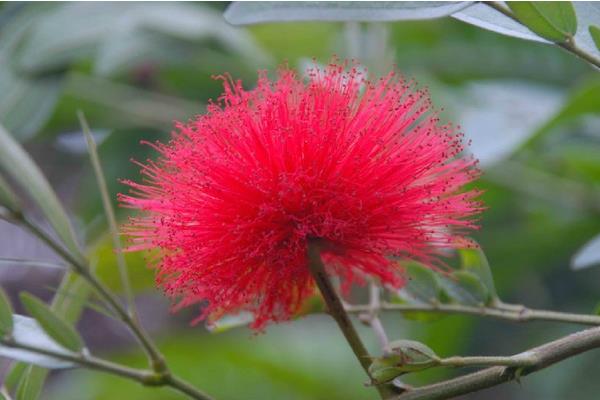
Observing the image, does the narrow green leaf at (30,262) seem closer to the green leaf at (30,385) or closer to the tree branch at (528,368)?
the green leaf at (30,385)

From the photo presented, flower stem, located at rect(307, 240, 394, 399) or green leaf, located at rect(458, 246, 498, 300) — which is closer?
flower stem, located at rect(307, 240, 394, 399)

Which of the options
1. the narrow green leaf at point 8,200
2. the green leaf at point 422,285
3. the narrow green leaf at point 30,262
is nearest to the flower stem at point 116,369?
the narrow green leaf at point 30,262

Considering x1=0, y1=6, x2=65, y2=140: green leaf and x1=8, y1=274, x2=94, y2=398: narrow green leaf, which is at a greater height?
x1=0, y1=6, x2=65, y2=140: green leaf

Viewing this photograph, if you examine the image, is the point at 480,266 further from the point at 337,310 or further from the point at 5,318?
the point at 5,318

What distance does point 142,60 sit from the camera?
10.4ft

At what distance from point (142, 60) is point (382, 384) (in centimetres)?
213

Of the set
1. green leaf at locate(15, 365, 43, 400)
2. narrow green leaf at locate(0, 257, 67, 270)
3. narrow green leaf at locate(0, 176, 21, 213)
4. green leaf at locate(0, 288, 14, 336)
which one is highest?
narrow green leaf at locate(0, 176, 21, 213)

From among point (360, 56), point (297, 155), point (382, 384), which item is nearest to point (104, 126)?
point (360, 56)

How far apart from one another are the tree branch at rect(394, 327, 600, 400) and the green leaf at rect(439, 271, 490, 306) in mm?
353

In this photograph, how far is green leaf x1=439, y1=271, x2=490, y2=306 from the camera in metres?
1.59

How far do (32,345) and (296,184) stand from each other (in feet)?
1.59

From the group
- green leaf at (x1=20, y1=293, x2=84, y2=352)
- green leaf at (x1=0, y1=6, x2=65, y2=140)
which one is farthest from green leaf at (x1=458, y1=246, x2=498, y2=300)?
green leaf at (x1=0, y1=6, x2=65, y2=140)

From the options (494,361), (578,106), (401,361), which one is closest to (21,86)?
(578,106)

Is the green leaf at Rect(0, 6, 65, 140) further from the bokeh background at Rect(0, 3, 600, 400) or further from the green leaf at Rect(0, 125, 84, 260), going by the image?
the green leaf at Rect(0, 125, 84, 260)
